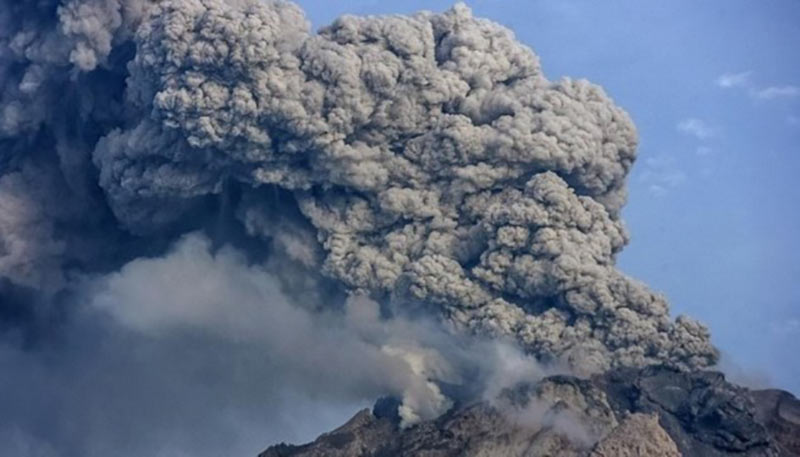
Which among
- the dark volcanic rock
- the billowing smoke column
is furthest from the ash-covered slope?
the billowing smoke column

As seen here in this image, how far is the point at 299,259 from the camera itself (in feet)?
136

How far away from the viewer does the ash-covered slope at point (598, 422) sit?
35.5 meters

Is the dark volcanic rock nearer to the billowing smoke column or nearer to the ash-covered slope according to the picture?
the ash-covered slope

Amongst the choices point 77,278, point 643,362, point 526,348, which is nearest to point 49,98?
point 77,278

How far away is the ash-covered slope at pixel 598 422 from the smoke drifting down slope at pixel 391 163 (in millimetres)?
834

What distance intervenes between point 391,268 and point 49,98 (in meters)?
14.7

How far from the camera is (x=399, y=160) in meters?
39.9

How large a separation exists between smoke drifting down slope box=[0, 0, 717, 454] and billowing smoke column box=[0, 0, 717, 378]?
56mm

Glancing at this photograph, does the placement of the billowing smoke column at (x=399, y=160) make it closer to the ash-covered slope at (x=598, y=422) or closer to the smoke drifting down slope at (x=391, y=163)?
the smoke drifting down slope at (x=391, y=163)

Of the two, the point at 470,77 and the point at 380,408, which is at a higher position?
the point at 470,77

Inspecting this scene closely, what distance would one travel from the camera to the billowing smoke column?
37.1 metres

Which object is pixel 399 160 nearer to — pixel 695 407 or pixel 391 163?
pixel 391 163

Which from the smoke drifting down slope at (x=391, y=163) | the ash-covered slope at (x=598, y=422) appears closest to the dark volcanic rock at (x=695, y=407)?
the ash-covered slope at (x=598, y=422)

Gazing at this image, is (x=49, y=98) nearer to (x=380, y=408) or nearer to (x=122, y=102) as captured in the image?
(x=122, y=102)
